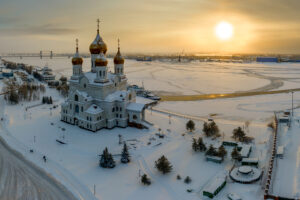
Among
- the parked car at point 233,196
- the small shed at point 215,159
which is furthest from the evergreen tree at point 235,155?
the parked car at point 233,196

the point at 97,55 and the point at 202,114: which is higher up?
the point at 97,55

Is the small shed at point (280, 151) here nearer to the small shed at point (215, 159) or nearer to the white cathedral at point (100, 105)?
the small shed at point (215, 159)

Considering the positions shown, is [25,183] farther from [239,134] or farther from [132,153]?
[239,134]

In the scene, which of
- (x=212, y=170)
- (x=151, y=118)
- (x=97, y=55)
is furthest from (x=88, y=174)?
(x=97, y=55)

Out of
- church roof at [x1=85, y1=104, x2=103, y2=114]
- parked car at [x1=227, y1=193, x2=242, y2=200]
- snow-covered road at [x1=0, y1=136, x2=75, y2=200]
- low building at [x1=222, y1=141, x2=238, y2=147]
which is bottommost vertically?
snow-covered road at [x1=0, y1=136, x2=75, y2=200]

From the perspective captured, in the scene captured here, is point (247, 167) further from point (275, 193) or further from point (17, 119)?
point (17, 119)

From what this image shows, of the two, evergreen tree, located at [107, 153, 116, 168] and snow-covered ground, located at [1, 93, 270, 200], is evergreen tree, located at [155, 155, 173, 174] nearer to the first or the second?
snow-covered ground, located at [1, 93, 270, 200]

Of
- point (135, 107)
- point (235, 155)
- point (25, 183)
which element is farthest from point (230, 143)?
point (25, 183)

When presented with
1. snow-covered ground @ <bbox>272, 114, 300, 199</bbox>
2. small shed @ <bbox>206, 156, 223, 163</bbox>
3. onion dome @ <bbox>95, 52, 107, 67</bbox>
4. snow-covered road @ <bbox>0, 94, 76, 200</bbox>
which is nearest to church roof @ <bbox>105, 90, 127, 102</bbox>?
onion dome @ <bbox>95, 52, 107, 67</bbox>
